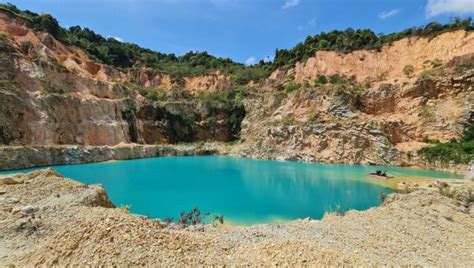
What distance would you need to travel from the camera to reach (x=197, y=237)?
6.51 metres

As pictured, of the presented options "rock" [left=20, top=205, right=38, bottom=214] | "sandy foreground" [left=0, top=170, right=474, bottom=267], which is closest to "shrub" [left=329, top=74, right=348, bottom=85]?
"sandy foreground" [left=0, top=170, right=474, bottom=267]

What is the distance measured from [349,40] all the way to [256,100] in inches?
634

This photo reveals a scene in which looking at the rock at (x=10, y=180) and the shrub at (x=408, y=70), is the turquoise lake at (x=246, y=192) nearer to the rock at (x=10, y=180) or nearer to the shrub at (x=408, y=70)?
the rock at (x=10, y=180)

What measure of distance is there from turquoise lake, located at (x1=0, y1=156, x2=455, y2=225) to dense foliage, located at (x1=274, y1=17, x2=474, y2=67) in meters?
21.5

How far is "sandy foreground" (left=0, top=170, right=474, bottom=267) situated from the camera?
5.28 metres

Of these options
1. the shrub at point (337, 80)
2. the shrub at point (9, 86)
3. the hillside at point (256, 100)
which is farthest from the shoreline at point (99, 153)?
the shrub at point (337, 80)

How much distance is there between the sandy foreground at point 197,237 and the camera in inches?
208

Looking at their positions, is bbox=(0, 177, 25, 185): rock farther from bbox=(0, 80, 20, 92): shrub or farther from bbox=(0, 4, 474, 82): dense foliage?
bbox=(0, 4, 474, 82): dense foliage

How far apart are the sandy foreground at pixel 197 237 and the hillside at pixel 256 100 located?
67.5 feet

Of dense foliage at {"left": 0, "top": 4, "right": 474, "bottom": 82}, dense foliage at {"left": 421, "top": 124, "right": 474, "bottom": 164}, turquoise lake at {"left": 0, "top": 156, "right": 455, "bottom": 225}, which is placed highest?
dense foliage at {"left": 0, "top": 4, "right": 474, "bottom": 82}

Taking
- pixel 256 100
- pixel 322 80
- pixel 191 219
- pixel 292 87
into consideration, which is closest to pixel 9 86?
pixel 191 219

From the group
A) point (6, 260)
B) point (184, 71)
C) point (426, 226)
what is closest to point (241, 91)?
point (184, 71)

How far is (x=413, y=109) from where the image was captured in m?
Result: 32.8

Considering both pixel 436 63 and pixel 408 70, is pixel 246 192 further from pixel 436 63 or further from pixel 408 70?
pixel 436 63
